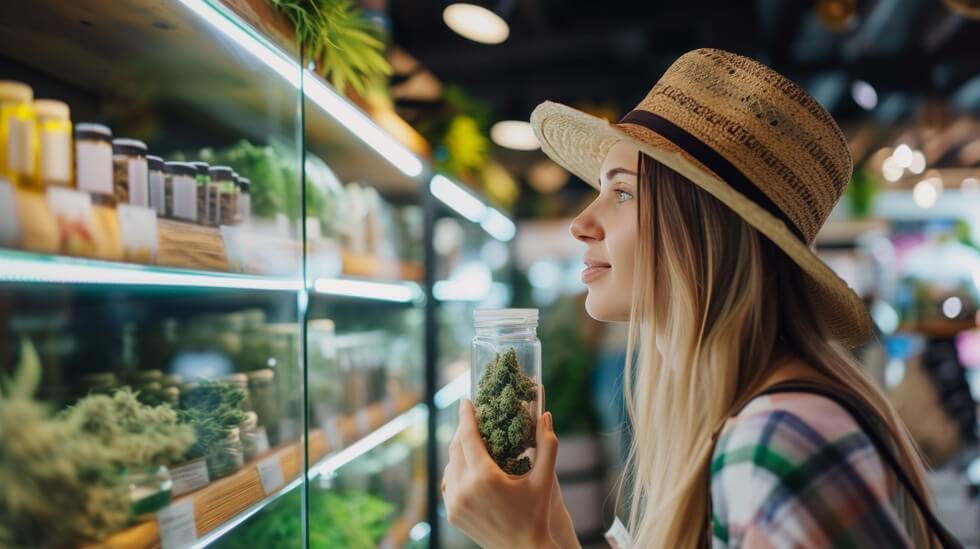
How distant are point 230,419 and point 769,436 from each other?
118cm

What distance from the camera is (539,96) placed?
22.7 ft

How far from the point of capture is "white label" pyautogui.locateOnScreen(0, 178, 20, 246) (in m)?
0.89

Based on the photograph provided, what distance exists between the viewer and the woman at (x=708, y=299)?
980mm

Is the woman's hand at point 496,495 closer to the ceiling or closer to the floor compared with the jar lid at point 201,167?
closer to the floor

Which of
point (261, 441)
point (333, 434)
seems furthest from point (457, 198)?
point (261, 441)

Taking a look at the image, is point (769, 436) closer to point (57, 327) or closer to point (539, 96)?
point (57, 327)

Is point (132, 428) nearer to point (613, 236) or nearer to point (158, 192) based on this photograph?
point (158, 192)

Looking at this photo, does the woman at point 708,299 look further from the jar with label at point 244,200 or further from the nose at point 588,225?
the jar with label at point 244,200

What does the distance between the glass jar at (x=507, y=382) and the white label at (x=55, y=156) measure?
2.27ft

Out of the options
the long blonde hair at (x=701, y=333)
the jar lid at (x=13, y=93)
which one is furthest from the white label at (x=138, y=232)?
the long blonde hair at (x=701, y=333)

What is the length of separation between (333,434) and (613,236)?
1.20m

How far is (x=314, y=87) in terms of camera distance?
1.69m

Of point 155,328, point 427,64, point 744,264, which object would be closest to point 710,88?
point 744,264

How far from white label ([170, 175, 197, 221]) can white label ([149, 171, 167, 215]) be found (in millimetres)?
28
